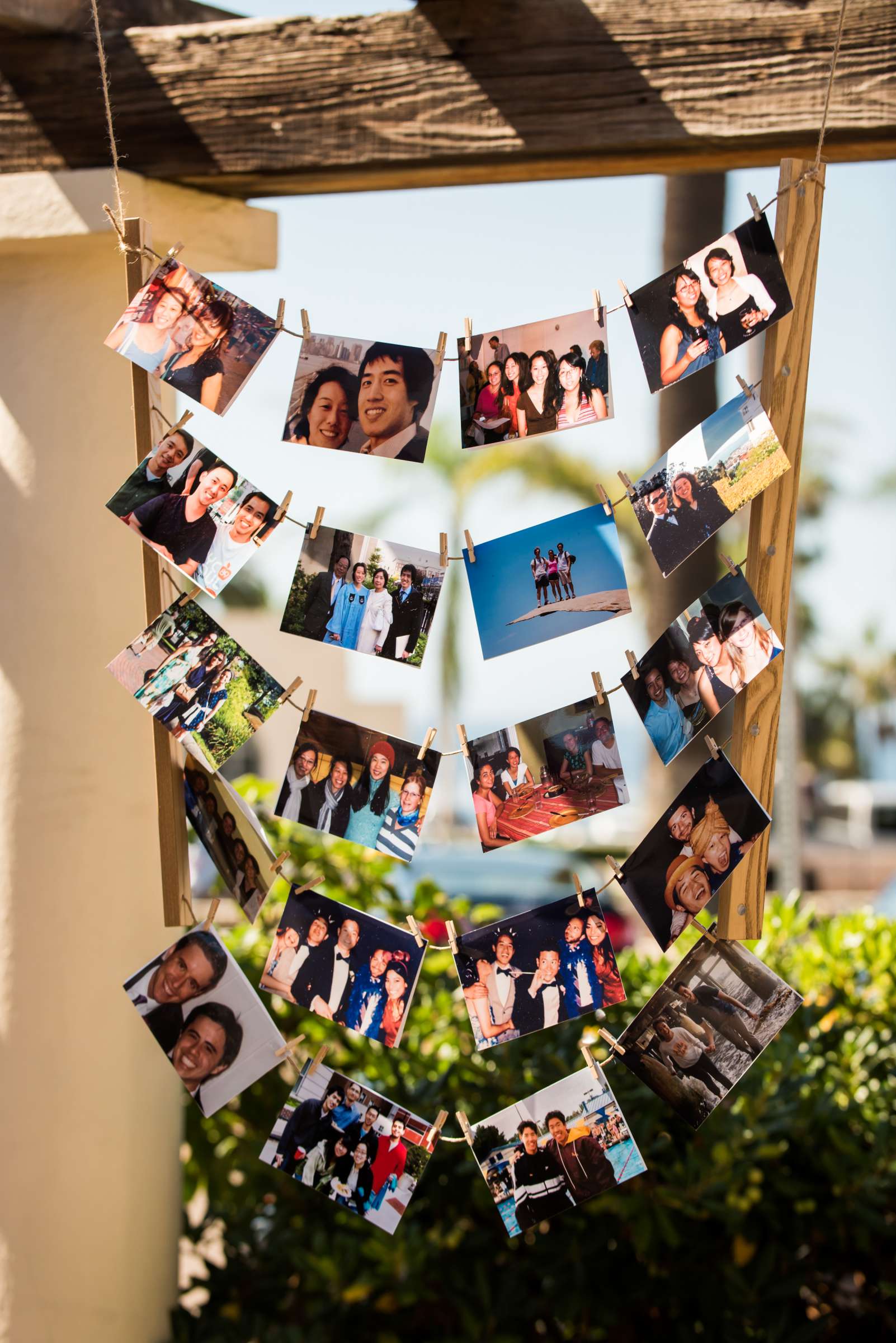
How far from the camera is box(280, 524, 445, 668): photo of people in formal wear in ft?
4.68

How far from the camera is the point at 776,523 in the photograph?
4.67 ft

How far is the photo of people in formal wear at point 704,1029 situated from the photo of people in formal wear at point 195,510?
2.61 feet

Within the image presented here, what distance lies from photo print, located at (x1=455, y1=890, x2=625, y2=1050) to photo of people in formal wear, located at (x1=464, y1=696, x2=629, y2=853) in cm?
11

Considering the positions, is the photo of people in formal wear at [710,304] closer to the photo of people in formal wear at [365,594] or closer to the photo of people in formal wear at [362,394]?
the photo of people in formal wear at [362,394]

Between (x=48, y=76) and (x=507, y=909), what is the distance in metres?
6.94

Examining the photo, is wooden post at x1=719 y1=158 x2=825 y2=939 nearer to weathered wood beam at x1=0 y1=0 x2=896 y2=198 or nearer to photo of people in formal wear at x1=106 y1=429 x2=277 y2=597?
weathered wood beam at x1=0 y1=0 x2=896 y2=198

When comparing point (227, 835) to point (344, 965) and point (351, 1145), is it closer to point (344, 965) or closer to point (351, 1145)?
point (344, 965)

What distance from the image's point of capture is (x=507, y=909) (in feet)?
26.8

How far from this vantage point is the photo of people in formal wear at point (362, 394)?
1.44 meters

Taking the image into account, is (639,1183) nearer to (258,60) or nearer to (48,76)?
(258,60)

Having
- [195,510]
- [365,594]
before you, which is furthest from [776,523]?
[195,510]

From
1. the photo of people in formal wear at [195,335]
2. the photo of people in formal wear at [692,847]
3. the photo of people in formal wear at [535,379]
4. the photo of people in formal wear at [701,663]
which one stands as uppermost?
the photo of people in formal wear at [195,335]

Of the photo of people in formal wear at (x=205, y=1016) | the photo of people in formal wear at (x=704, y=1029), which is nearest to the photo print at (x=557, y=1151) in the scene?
the photo of people in formal wear at (x=704, y=1029)

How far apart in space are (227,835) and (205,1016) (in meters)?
0.25
